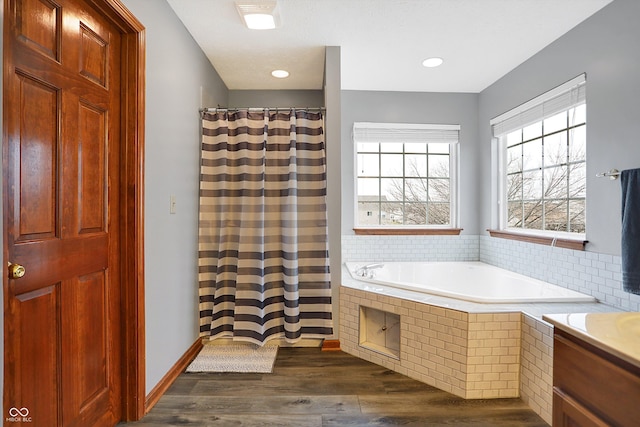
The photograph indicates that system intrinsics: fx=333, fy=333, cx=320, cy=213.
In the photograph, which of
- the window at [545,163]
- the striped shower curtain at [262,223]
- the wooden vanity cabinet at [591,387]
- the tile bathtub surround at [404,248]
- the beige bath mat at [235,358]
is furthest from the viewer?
the tile bathtub surround at [404,248]

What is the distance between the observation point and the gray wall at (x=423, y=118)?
3.51 metres

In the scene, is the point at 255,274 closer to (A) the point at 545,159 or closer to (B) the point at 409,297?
(B) the point at 409,297

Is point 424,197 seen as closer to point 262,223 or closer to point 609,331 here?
point 262,223

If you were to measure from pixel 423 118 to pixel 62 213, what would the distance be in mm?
3237

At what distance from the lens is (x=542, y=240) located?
2.69 metres

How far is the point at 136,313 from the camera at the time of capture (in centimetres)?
172

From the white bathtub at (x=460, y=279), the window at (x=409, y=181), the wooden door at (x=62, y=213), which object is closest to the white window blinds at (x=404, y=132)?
the window at (x=409, y=181)

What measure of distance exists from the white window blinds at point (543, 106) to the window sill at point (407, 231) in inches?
42.2

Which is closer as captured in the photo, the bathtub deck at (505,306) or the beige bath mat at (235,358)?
the bathtub deck at (505,306)

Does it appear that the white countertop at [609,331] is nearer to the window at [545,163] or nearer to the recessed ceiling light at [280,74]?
the window at [545,163]

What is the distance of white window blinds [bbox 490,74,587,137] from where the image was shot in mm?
2332

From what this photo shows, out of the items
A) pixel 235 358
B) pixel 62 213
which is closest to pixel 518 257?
pixel 235 358

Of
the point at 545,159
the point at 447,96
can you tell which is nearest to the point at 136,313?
the point at 545,159

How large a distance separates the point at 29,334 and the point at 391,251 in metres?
2.92
